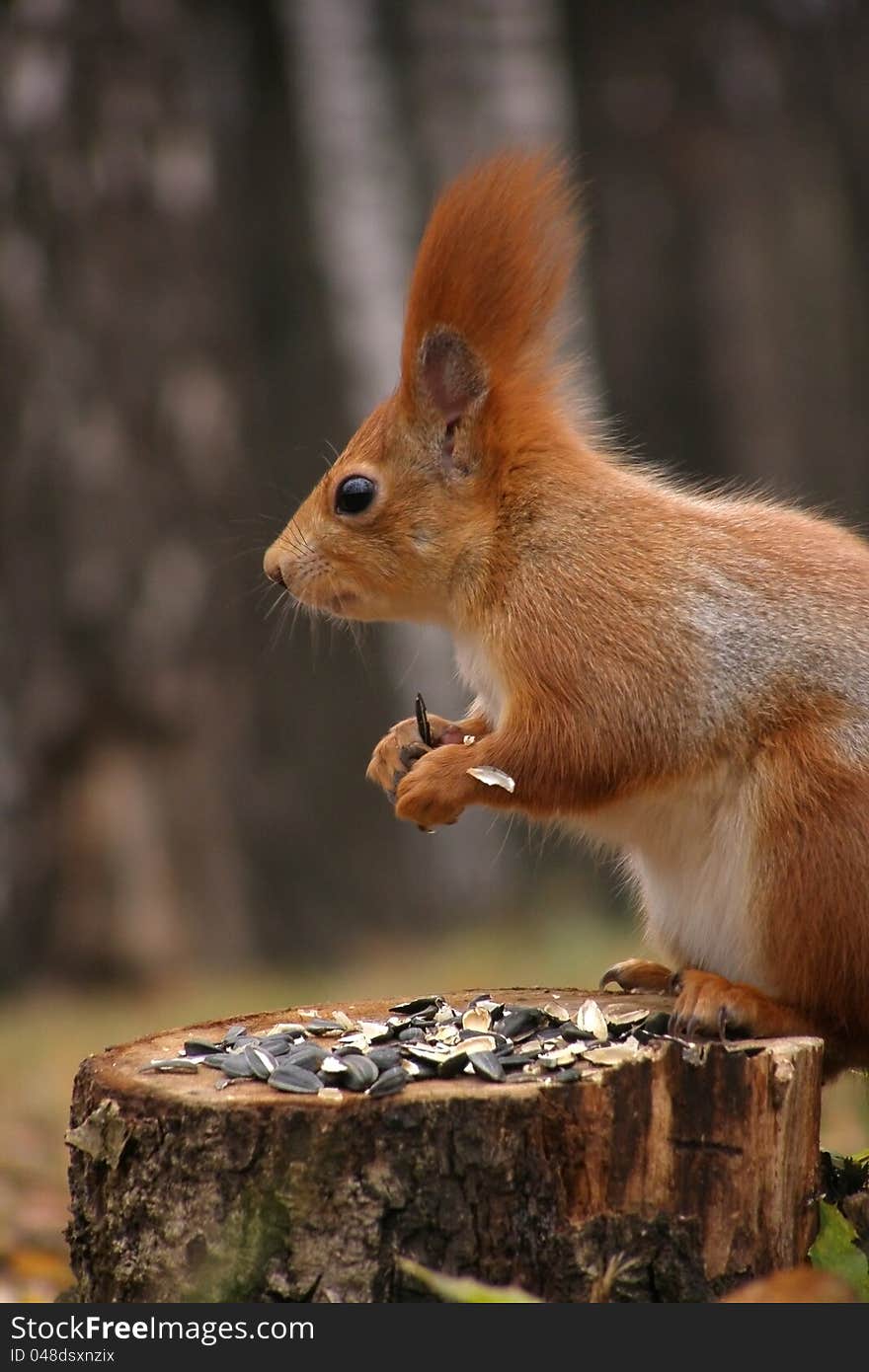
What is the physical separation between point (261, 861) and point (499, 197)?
13.8ft

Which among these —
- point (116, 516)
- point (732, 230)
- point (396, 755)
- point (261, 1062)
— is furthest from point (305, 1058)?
point (732, 230)

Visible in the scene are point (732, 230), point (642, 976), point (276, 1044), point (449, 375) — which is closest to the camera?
point (276, 1044)

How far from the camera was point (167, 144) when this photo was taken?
6066 millimetres

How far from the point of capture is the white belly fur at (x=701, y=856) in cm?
269

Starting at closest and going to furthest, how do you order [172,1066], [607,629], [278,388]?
[172,1066], [607,629], [278,388]

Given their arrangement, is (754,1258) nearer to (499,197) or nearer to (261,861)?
(499,197)

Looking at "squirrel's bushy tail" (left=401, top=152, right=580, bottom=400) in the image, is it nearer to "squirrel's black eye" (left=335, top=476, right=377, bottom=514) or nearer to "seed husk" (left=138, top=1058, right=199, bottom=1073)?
"squirrel's black eye" (left=335, top=476, right=377, bottom=514)

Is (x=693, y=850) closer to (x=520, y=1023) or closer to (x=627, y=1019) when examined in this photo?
(x=627, y=1019)

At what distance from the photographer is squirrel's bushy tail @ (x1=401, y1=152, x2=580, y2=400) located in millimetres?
2887

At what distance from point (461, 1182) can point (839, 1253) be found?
2.00ft

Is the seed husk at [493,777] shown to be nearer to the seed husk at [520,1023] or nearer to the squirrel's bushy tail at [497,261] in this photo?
the seed husk at [520,1023]

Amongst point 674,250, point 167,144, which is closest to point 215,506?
point 167,144

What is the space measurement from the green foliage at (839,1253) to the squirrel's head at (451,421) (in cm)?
115

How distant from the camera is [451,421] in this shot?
3.06 meters
